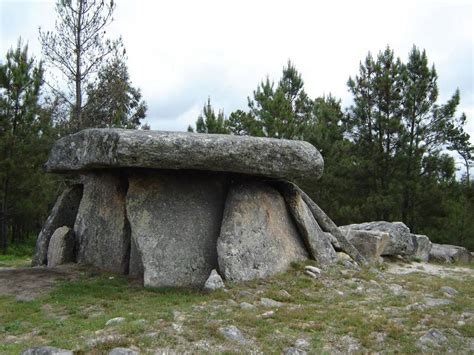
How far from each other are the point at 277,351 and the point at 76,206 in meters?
7.63

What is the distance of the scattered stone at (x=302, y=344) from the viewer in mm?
5259

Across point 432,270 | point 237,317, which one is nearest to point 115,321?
point 237,317

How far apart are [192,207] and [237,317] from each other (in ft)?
9.58

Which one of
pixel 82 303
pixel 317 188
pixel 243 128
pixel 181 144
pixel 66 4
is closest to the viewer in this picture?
pixel 82 303

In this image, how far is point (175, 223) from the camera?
27.8ft

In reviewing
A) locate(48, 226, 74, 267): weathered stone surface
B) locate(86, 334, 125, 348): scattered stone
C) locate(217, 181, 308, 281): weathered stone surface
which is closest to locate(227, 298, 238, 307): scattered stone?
locate(217, 181, 308, 281): weathered stone surface

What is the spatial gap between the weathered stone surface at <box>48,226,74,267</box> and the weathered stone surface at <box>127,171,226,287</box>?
246 cm

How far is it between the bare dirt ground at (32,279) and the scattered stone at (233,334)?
127 inches

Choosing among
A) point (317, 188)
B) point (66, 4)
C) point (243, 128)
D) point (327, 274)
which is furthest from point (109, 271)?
point (243, 128)

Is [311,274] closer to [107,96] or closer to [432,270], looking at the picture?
[432,270]

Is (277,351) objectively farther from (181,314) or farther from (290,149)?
(290,149)

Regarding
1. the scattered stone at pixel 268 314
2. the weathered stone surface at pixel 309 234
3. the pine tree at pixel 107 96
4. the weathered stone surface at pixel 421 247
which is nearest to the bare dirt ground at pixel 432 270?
the weathered stone surface at pixel 421 247

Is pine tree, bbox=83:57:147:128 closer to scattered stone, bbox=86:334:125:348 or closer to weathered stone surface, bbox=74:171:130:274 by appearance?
weathered stone surface, bbox=74:171:130:274

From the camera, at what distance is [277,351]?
5.15 meters
